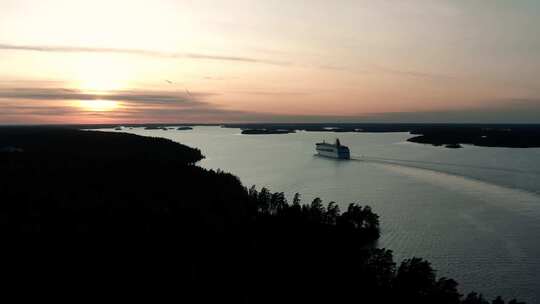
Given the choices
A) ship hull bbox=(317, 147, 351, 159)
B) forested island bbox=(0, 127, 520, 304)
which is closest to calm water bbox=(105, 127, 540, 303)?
forested island bbox=(0, 127, 520, 304)

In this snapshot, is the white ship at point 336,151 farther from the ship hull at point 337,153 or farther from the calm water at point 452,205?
the calm water at point 452,205

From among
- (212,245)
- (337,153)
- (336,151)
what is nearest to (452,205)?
(212,245)

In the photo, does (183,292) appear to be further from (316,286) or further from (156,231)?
(156,231)

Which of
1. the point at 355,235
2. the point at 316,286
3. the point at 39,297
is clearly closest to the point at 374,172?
the point at 355,235

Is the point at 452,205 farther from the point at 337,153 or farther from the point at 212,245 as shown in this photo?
the point at 337,153

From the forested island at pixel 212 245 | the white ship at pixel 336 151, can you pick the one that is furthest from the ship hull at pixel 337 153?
the forested island at pixel 212 245

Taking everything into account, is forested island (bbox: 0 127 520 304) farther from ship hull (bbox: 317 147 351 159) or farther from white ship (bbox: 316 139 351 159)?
white ship (bbox: 316 139 351 159)
